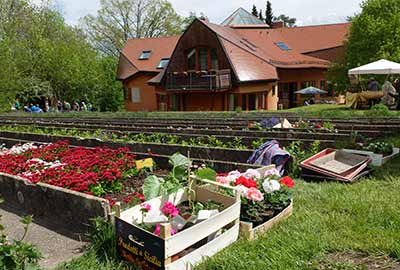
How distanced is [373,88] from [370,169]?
15.6 metres

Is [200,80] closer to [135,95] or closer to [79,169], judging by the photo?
[135,95]

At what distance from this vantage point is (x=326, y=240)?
3309 mm

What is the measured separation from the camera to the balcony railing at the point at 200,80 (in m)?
26.7

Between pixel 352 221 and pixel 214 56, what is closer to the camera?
pixel 352 221

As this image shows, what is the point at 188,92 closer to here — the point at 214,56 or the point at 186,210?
the point at 214,56

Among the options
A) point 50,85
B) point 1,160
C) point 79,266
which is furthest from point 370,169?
point 50,85

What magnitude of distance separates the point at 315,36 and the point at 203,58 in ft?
40.5

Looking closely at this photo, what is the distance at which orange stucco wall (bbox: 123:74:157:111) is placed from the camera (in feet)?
113

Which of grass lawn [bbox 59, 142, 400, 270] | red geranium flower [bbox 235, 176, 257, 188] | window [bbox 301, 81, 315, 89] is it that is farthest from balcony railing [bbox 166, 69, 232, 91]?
red geranium flower [bbox 235, 176, 257, 188]

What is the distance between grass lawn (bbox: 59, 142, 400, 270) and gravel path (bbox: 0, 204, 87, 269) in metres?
0.36

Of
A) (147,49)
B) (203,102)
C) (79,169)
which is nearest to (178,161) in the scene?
(79,169)

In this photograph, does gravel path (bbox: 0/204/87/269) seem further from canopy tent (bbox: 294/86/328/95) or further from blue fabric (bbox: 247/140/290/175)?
canopy tent (bbox: 294/86/328/95)

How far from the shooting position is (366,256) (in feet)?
9.95

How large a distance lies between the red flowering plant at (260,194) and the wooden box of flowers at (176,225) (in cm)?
24
